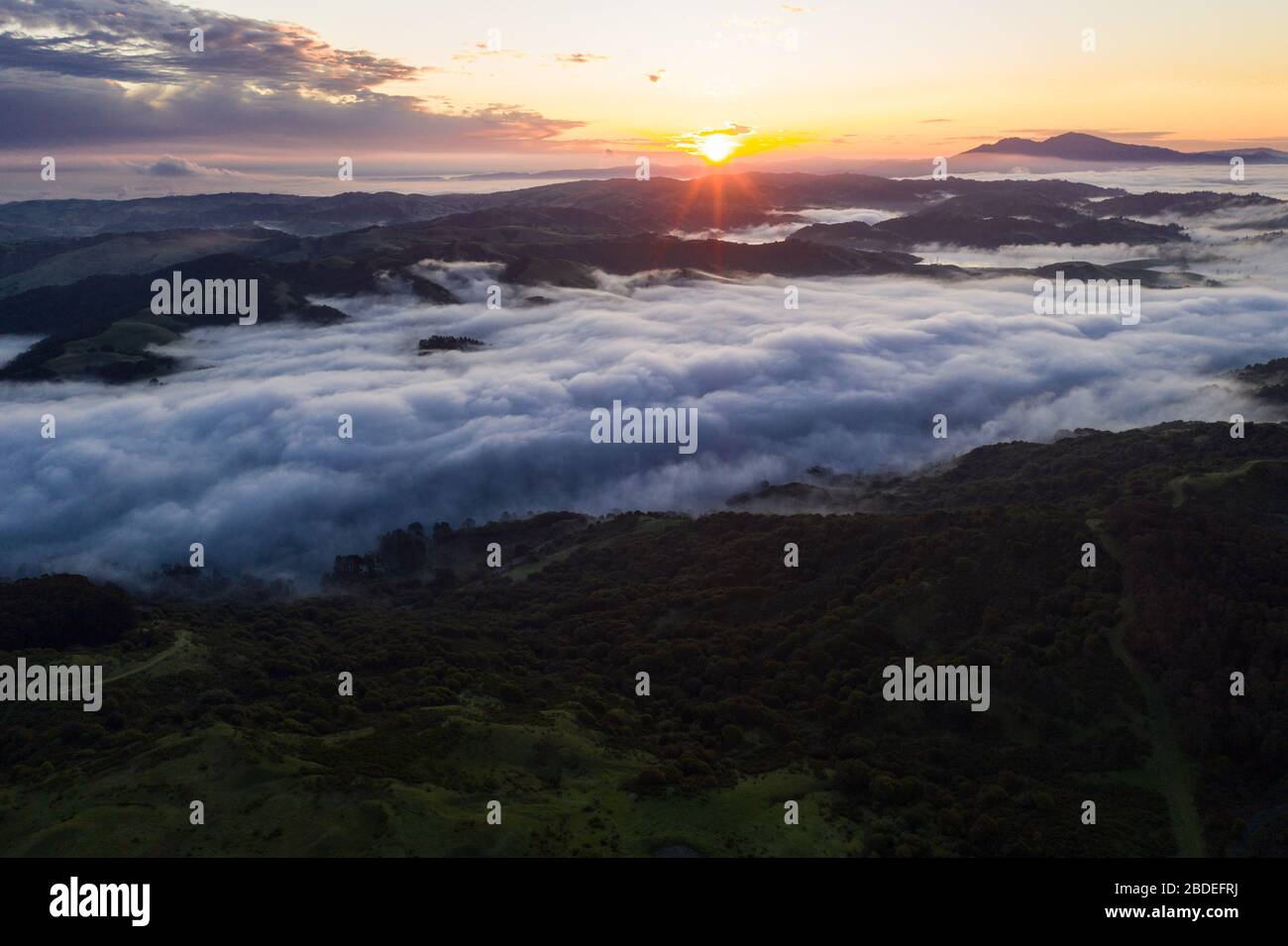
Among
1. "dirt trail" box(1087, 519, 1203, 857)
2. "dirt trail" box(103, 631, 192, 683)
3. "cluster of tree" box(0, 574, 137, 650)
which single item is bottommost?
"dirt trail" box(1087, 519, 1203, 857)

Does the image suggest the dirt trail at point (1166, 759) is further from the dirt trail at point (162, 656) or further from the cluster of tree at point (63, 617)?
the cluster of tree at point (63, 617)

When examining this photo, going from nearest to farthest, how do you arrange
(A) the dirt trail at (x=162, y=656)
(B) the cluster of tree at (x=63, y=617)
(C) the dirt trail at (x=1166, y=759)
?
(C) the dirt trail at (x=1166, y=759) → (A) the dirt trail at (x=162, y=656) → (B) the cluster of tree at (x=63, y=617)

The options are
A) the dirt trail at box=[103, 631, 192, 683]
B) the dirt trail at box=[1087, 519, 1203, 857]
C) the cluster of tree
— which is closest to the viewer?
the dirt trail at box=[1087, 519, 1203, 857]

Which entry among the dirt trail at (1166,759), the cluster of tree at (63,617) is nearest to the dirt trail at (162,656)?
the cluster of tree at (63,617)

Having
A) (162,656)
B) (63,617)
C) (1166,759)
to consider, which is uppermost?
(63,617)

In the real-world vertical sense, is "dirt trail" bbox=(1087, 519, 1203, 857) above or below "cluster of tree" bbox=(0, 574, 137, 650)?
below

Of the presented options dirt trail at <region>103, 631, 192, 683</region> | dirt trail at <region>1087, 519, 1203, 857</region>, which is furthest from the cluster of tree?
dirt trail at <region>1087, 519, 1203, 857</region>

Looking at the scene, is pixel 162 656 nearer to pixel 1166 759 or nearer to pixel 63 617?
pixel 63 617

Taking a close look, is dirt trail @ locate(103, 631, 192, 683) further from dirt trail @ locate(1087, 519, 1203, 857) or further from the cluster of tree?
dirt trail @ locate(1087, 519, 1203, 857)

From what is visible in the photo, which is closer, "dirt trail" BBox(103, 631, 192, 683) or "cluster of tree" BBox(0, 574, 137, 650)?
"dirt trail" BBox(103, 631, 192, 683)

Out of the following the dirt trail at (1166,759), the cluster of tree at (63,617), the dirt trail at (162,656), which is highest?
the cluster of tree at (63,617)

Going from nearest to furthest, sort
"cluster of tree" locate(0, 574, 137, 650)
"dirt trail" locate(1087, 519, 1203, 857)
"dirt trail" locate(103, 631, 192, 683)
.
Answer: "dirt trail" locate(1087, 519, 1203, 857) → "dirt trail" locate(103, 631, 192, 683) → "cluster of tree" locate(0, 574, 137, 650)

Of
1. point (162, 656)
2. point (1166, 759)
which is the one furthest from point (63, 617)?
point (1166, 759)

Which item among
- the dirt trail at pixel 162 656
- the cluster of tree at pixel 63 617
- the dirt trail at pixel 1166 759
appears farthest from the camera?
the cluster of tree at pixel 63 617
